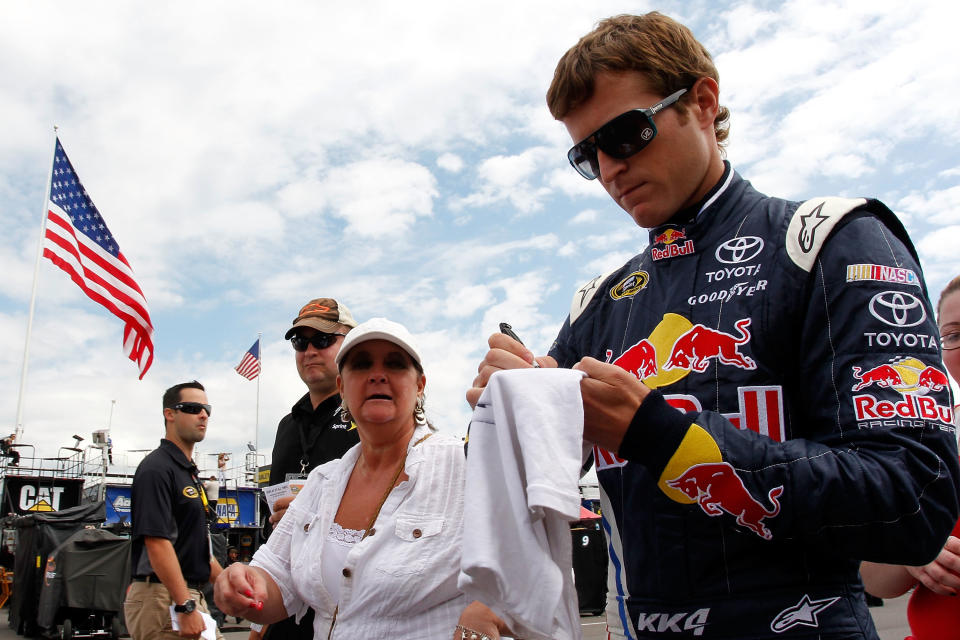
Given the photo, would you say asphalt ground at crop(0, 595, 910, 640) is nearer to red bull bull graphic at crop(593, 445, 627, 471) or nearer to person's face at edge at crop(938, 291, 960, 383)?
person's face at edge at crop(938, 291, 960, 383)

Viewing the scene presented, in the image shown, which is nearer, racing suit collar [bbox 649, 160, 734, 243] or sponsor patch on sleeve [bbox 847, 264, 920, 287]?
sponsor patch on sleeve [bbox 847, 264, 920, 287]

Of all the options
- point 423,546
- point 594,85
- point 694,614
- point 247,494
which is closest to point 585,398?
point 694,614

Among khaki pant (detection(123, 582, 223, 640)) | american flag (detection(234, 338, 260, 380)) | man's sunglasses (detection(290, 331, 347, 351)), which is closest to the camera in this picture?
man's sunglasses (detection(290, 331, 347, 351))

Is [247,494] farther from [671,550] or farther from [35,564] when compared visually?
[671,550]

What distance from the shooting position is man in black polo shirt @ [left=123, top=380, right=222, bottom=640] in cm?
436

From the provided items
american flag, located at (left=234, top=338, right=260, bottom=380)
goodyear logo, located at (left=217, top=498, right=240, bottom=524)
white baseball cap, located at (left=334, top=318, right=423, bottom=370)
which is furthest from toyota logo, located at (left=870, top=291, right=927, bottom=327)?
goodyear logo, located at (left=217, top=498, right=240, bottom=524)

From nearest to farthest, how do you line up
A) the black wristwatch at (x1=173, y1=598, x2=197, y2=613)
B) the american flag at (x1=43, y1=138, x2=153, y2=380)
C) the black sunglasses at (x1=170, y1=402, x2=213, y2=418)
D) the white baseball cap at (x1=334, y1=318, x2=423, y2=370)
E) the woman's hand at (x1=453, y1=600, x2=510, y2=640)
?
the woman's hand at (x1=453, y1=600, x2=510, y2=640), the white baseball cap at (x1=334, y1=318, x2=423, y2=370), the black wristwatch at (x1=173, y1=598, x2=197, y2=613), the black sunglasses at (x1=170, y1=402, x2=213, y2=418), the american flag at (x1=43, y1=138, x2=153, y2=380)

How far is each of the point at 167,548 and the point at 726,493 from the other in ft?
13.6

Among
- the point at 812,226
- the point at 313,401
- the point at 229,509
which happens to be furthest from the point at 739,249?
the point at 229,509

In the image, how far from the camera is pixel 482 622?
6.63 feet

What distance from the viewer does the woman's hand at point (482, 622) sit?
6.53ft

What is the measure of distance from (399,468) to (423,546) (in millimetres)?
451

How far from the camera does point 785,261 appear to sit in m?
1.45

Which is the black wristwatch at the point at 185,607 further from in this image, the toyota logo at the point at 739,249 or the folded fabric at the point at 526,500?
the toyota logo at the point at 739,249
